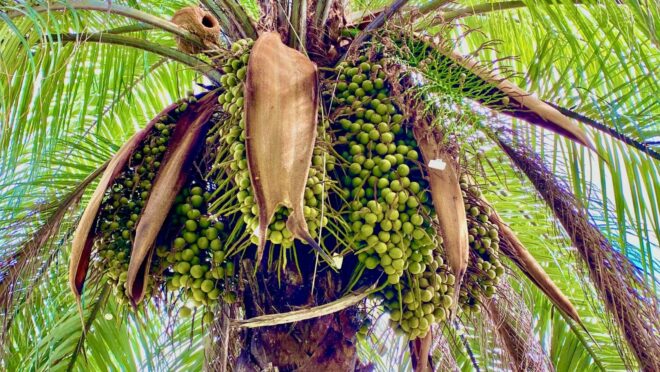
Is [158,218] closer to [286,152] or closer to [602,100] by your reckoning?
[286,152]

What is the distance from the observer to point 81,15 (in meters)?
2.41

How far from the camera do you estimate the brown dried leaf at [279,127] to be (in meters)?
1.70

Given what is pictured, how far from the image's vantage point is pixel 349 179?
1991mm

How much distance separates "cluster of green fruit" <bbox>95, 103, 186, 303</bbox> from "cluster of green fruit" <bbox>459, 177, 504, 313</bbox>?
0.90 metres

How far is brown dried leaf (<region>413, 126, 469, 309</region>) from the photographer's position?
6.25 ft

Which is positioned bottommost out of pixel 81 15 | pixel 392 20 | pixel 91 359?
pixel 91 359

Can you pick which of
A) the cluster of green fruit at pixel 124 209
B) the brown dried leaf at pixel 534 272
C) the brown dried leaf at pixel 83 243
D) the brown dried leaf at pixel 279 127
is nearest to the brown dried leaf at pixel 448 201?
the brown dried leaf at pixel 279 127

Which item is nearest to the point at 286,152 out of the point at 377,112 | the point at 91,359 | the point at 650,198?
the point at 377,112

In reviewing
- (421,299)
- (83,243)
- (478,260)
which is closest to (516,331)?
(478,260)

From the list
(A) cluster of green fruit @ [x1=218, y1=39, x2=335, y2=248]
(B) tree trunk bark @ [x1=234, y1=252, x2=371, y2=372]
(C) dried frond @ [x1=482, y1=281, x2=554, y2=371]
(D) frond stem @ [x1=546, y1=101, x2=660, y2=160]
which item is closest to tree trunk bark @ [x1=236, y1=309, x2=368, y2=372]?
(B) tree trunk bark @ [x1=234, y1=252, x2=371, y2=372]

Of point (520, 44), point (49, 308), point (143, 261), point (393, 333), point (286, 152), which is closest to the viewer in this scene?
point (286, 152)

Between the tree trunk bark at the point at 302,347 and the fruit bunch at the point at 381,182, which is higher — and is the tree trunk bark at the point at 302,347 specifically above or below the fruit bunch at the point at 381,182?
below

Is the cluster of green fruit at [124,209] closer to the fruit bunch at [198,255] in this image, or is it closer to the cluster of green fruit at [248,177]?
the fruit bunch at [198,255]

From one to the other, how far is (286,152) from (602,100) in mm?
1158
